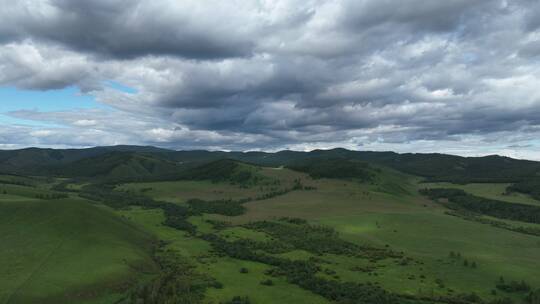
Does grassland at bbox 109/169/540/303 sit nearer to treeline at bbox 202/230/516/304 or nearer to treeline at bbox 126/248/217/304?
treeline at bbox 202/230/516/304

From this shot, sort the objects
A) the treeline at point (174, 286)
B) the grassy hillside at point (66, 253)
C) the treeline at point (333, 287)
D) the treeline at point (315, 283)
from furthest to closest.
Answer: the treeline at point (315, 283) < the treeline at point (333, 287) < the grassy hillside at point (66, 253) < the treeline at point (174, 286)

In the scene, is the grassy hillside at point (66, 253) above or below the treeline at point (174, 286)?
above

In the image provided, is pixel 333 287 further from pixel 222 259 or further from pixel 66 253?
pixel 66 253

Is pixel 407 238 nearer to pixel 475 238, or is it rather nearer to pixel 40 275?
pixel 475 238

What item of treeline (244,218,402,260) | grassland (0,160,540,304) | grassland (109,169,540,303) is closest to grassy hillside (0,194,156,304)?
grassland (0,160,540,304)

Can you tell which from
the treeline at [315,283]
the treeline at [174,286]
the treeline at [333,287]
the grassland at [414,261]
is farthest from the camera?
the grassland at [414,261]

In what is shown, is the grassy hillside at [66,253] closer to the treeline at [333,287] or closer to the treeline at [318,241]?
the treeline at [333,287]

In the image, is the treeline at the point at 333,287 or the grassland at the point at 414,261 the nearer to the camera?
the treeline at the point at 333,287

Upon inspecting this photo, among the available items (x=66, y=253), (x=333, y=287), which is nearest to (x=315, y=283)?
(x=333, y=287)

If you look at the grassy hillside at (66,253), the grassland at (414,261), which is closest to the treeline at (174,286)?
the grassland at (414,261)
